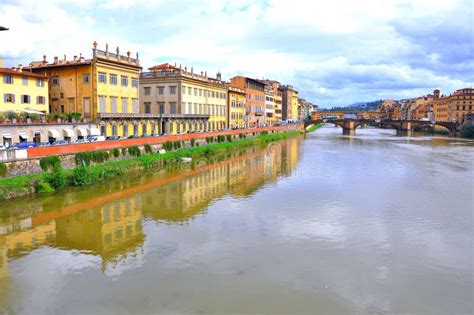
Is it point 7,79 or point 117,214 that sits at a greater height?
point 7,79

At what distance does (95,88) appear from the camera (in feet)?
118

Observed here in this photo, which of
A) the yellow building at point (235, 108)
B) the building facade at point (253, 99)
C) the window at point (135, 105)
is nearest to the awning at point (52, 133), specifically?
the window at point (135, 105)

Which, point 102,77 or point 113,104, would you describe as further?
point 113,104

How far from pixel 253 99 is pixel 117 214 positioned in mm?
60380

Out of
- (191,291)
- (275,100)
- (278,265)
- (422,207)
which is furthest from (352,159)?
(275,100)

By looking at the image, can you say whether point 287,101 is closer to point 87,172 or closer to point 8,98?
point 8,98

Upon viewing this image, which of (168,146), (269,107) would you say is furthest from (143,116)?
(269,107)

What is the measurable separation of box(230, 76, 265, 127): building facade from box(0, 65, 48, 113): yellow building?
41252 millimetres

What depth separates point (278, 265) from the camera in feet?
43.1

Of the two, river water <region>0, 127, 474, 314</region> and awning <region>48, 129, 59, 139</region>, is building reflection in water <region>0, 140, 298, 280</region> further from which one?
awning <region>48, 129, 59, 139</region>

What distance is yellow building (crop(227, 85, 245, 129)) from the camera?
64.6 meters

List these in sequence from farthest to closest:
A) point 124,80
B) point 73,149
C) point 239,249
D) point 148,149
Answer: point 124,80
point 148,149
point 73,149
point 239,249

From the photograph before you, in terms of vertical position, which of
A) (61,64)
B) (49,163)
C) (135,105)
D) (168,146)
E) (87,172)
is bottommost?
(87,172)

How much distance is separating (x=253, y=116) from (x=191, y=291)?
67515 mm
